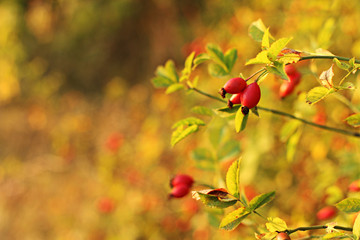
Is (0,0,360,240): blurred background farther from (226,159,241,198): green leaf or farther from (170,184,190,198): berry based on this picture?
(226,159,241,198): green leaf

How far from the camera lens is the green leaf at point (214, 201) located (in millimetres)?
618

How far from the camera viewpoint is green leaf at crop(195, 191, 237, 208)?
2.03 feet

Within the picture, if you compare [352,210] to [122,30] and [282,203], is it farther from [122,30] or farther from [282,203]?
[122,30]

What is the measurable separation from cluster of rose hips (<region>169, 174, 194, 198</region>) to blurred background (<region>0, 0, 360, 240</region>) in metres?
0.13

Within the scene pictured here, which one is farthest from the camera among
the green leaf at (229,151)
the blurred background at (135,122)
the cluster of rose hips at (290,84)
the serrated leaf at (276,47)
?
the blurred background at (135,122)

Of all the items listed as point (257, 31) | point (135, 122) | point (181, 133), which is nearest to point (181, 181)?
point (181, 133)

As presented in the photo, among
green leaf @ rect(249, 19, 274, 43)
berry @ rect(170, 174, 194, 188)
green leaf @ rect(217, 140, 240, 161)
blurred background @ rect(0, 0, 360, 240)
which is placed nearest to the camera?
green leaf @ rect(249, 19, 274, 43)

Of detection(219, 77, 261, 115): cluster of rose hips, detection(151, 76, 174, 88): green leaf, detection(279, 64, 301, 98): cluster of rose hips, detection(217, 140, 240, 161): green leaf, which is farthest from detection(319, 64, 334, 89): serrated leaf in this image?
detection(217, 140, 240, 161): green leaf

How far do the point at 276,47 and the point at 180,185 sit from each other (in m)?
0.48

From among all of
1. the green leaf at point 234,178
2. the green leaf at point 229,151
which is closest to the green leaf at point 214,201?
the green leaf at point 234,178

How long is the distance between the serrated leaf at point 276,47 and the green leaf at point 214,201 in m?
0.25

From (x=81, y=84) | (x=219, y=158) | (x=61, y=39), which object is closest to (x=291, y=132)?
(x=219, y=158)

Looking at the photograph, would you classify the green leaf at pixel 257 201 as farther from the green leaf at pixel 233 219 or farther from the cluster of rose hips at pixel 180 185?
the cluster of rose hips at pixel 180 185

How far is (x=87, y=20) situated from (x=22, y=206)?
9.76 ft
